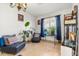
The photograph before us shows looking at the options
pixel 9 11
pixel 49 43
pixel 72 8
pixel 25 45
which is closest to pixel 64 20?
pixel 72 8

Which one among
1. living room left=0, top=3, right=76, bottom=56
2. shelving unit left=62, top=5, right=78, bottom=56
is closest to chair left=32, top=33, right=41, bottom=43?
living room left=0, top=3, right=76, bottom=56

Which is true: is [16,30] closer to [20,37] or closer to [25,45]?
[20,37]

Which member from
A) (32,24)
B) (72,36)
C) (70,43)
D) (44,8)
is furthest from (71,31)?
(32,24)

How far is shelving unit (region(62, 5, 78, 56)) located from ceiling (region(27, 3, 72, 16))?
7.3 inches

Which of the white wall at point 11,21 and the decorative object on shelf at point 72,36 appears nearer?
the decorative object on shelf at point 72,36

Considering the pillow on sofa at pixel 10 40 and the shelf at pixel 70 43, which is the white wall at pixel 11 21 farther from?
the shelf at pixel 70 43

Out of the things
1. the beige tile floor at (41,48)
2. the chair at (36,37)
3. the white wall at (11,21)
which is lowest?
the beige tile floor at (41,48)

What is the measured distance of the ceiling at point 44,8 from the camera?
5.93ft

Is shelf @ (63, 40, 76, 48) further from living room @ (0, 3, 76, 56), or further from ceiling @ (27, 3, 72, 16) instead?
ceiling @ (27, 3, 72, 16)

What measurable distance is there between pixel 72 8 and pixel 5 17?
1287 millimetres

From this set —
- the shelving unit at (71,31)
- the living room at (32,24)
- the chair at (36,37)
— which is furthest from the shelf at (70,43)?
the chair at (36,37)

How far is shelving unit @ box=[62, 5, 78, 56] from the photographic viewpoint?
1824 mm

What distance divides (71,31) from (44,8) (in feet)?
2.24

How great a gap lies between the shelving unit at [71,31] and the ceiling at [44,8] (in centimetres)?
19
